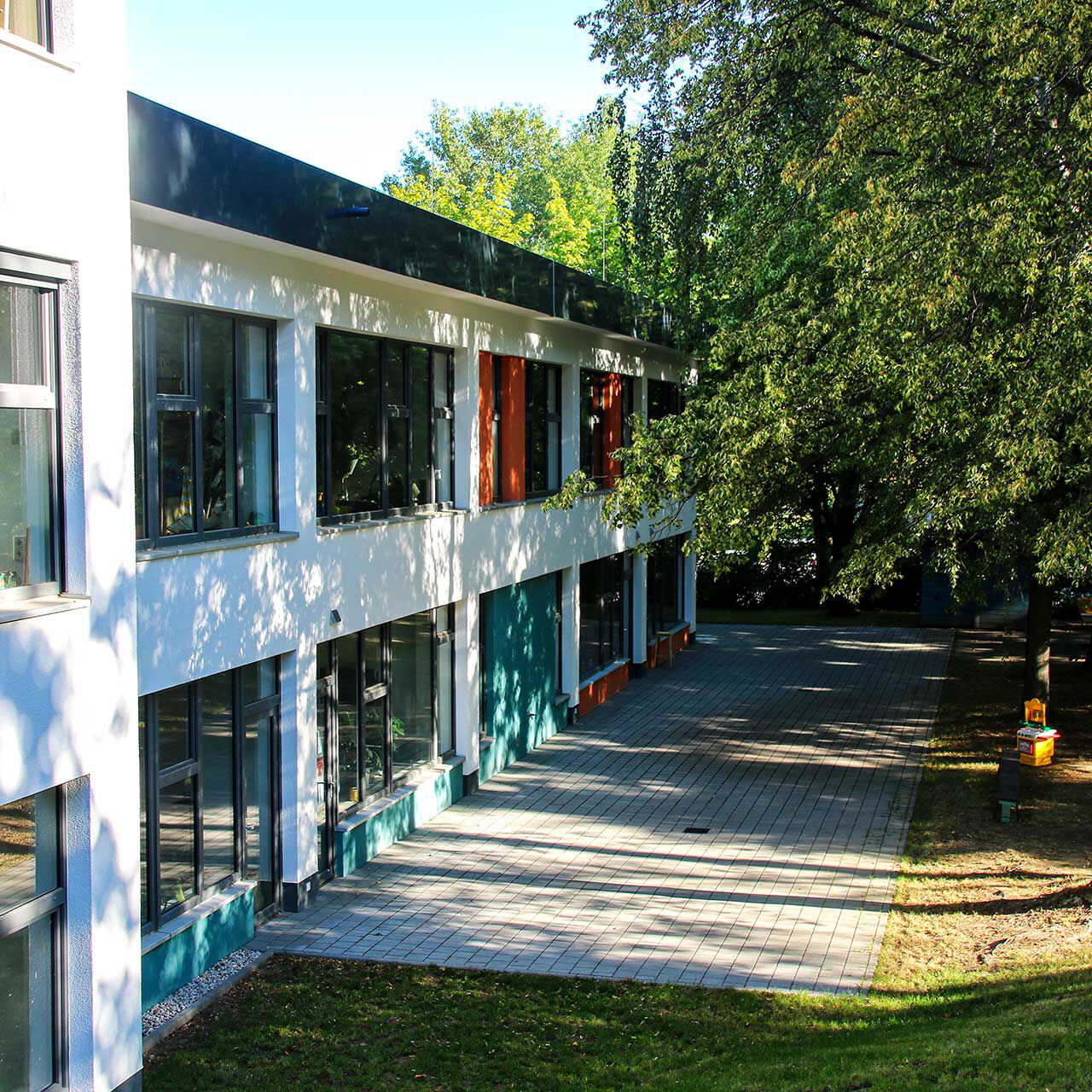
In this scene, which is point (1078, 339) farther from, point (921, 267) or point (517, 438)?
point (517, 438)

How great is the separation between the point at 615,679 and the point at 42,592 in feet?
52.3

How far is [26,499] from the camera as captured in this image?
6910 mm

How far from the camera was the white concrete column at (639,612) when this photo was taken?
76.9ft

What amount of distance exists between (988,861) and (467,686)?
20.3 feet

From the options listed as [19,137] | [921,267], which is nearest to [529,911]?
[921,267]

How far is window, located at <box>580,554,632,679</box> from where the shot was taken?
20938 millimetres

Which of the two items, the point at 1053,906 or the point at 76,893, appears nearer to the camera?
the point at 76,893

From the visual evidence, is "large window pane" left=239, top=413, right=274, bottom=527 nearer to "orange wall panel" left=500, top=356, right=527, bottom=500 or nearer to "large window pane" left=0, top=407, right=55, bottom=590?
"large window pane" left=0, top=407, right=55, bottom=590

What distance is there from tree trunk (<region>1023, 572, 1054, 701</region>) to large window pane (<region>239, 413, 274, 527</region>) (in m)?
11.1

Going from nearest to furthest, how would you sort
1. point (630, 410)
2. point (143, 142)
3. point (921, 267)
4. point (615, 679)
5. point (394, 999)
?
point (143, 142)
point (394, 999)
point (921, 267)
point (615, 679)
point (630, 410)

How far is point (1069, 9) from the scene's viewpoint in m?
10.6

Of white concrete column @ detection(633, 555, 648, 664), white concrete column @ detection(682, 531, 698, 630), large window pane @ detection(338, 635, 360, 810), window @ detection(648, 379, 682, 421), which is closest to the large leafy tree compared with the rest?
large window pane @ detection(338, 635, 360, 810)

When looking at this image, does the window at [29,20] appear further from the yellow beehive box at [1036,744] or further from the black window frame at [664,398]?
the black window frame at [664,398]

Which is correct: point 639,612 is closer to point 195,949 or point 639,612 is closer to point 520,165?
point 195,949
